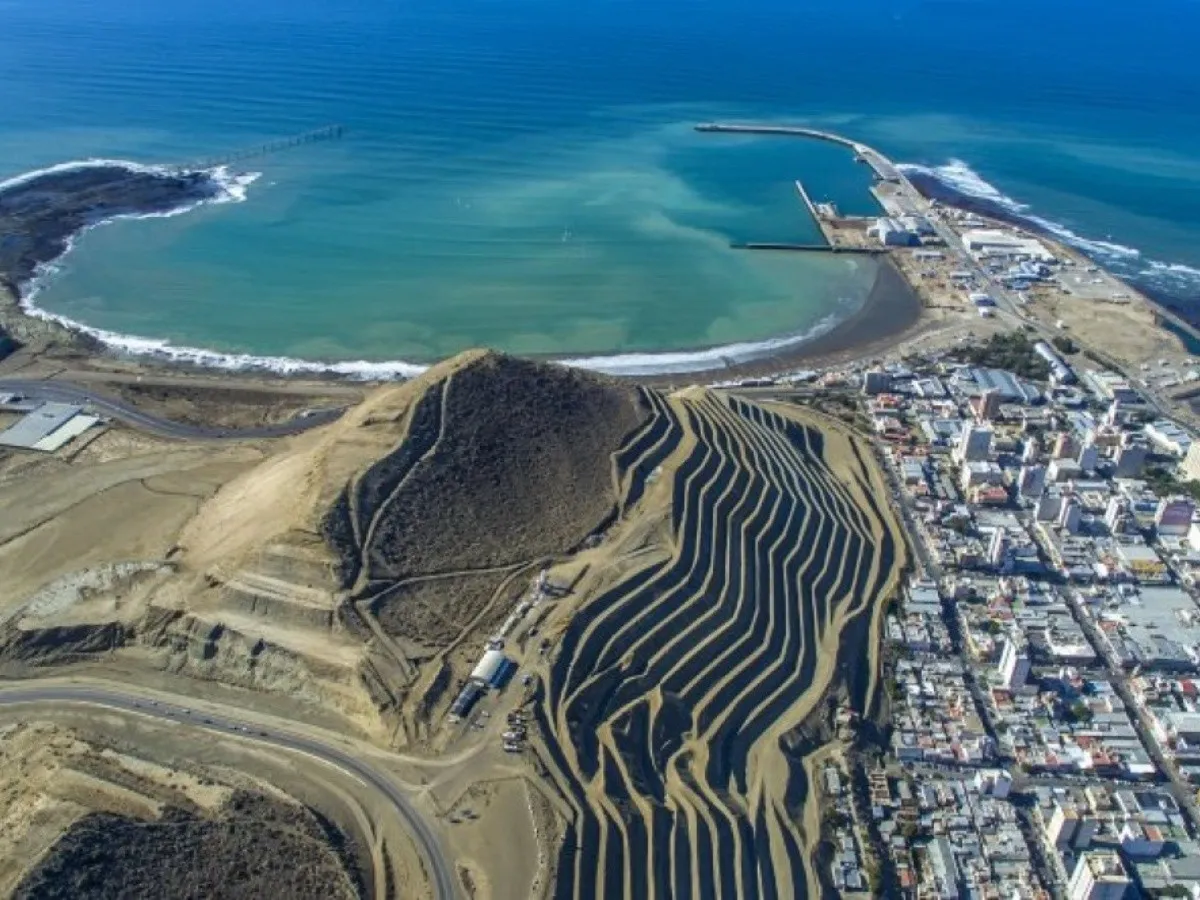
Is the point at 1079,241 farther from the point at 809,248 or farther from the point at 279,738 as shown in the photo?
the point at 279,738

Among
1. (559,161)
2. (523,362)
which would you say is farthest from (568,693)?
(559,161)

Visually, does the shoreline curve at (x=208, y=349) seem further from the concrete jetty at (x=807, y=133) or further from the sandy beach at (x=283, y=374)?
the concrete jetty at (x=807, y=133)

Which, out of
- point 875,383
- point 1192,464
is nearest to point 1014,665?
point 1192,464

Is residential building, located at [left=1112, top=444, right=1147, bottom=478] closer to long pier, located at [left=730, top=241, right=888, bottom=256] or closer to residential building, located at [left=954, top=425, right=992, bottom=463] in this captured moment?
residential building, located at [left=954, top=425, right=992, bottom=463]

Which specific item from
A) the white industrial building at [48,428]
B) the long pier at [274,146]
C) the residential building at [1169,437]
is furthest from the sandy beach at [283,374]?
the long pier at [274,146]

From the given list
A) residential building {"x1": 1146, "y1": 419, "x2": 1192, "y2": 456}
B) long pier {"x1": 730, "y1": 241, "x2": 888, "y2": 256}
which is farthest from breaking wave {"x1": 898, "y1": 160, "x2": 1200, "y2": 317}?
residential building {"x1": 1146, "y1": 419, "x2": 1192, "y2": 456}

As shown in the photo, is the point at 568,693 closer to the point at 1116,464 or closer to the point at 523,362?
the point at 523,362
